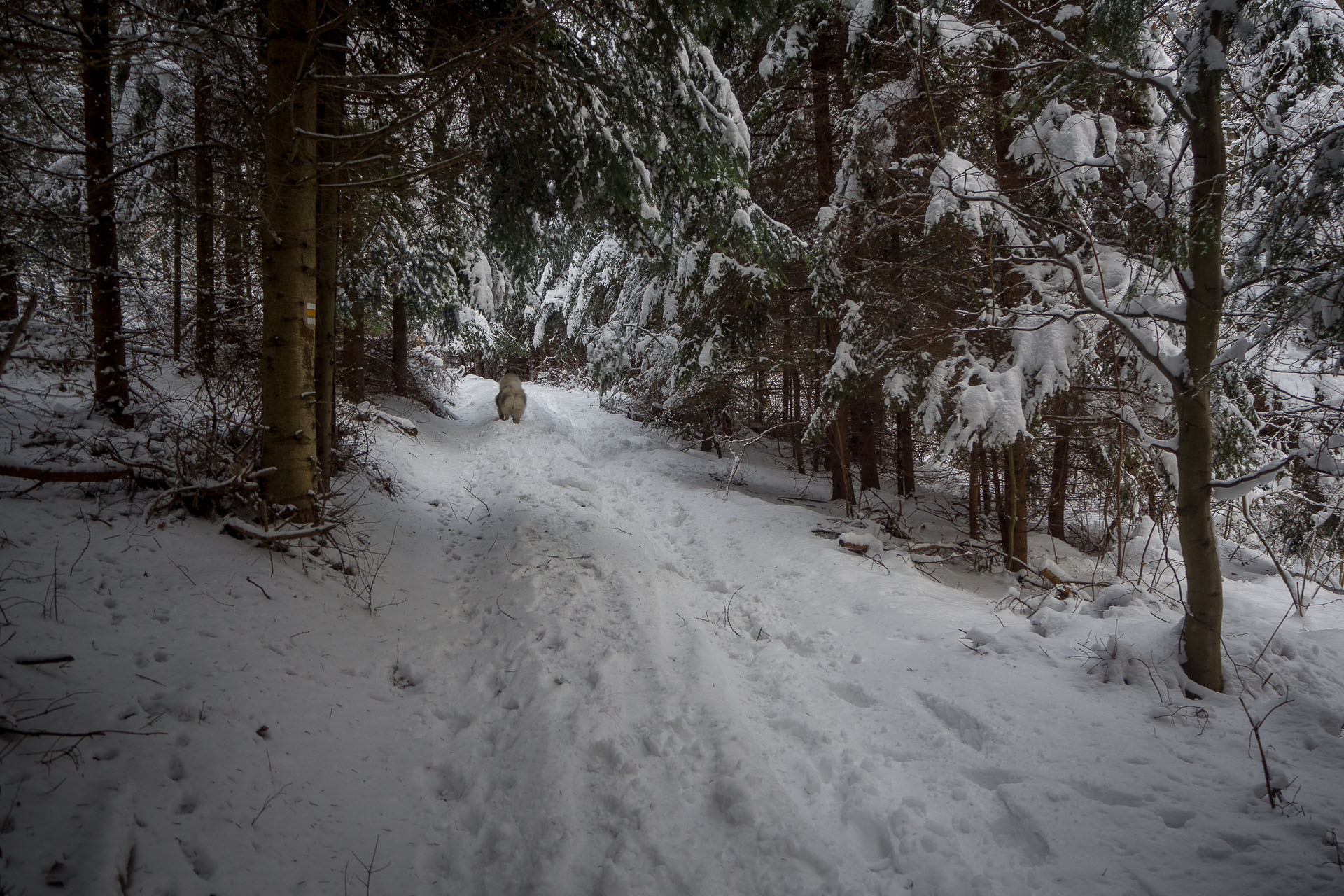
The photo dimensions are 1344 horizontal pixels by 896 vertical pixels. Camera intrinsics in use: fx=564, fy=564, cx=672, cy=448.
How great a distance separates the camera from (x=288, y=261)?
4.09 m

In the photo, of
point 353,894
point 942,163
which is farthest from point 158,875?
point 942,163

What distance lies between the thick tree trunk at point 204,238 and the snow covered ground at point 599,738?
13.0 feet

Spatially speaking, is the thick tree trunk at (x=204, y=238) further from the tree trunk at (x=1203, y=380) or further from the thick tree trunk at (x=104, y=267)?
the tree trunk at (x=1203, y=380)

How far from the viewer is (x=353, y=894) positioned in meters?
2.12

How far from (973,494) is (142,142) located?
11357 mm

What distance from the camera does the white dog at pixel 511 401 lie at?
14.7 meters

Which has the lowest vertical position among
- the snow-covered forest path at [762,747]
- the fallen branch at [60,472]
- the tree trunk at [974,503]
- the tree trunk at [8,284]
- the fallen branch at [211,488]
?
the snow-covered forest path at [762,747]

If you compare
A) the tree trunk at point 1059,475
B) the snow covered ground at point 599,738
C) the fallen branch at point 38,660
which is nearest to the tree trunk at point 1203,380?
the snow covered ground at point 599,738

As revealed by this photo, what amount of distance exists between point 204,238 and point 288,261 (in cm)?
494

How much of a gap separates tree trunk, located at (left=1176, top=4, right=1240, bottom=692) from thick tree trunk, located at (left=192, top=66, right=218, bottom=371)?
7903mm

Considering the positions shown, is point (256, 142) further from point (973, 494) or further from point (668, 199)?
point (973, 494)

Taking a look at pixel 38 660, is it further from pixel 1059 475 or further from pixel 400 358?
pixel 400 358

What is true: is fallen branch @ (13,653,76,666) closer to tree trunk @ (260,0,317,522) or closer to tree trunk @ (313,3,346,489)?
tree trunk @ (260,0,317,522)

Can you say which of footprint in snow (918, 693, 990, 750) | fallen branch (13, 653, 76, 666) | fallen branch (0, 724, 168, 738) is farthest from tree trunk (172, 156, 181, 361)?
footprint in snow (918, 693, 990, 750)
